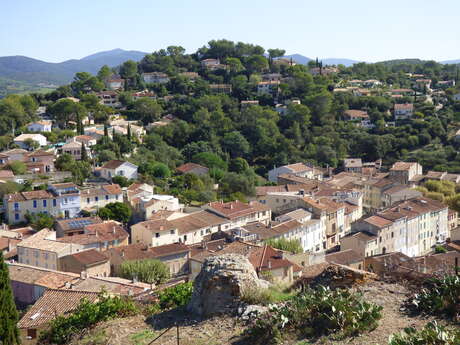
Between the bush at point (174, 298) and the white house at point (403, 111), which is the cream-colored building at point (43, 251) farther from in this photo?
the white house at point (403, 111)

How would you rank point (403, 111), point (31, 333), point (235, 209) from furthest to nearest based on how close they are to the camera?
point (403, 111) → point (235, 209) → point (31, 333)

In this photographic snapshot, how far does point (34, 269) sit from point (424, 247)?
2653 cm

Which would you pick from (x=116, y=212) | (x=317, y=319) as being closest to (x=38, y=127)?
(x=116, y=212)

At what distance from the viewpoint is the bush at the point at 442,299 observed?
8.48 m

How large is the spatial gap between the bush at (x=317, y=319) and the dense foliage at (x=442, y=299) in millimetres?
913

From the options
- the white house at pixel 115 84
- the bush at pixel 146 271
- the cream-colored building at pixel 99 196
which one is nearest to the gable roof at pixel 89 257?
the bush at pixel 146 271

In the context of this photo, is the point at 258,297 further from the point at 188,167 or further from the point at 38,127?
the point at 38,127

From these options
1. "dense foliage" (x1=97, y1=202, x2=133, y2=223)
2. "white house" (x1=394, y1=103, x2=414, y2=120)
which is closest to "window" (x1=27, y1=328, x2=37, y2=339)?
"dense foliage" (x1=97, y1=202, x2=133, y2=223)

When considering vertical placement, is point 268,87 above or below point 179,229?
above

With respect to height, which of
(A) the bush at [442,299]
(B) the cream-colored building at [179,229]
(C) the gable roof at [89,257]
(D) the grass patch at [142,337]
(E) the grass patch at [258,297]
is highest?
(A) the bush at [442,299]

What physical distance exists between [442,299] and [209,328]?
3.73 metres

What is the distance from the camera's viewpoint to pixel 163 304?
11805mm

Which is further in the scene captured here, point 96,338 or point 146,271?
point 146,271

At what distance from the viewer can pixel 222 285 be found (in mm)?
9516
